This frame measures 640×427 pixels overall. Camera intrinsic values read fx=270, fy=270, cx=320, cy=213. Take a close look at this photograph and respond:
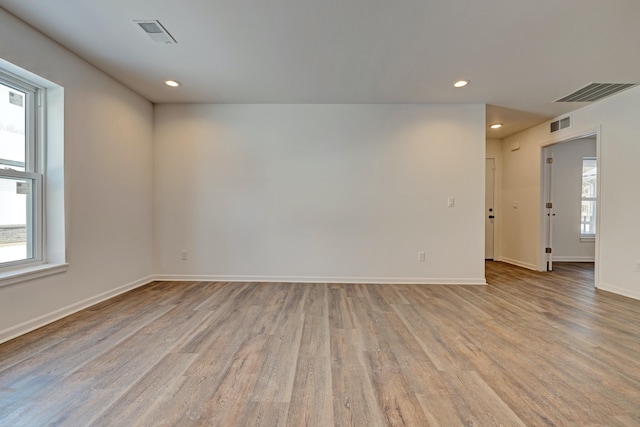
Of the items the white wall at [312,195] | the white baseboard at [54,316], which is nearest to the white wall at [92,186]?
the white baseboard at [54,316]

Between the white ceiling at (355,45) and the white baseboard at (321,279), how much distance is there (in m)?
2.51

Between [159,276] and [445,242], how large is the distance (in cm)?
417

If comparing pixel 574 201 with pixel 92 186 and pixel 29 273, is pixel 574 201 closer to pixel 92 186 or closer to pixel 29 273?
pixel 92 186

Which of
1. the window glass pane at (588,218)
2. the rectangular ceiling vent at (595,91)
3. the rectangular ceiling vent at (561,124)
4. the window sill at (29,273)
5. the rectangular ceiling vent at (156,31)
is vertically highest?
the rectangular ceiling vent at (156,31)

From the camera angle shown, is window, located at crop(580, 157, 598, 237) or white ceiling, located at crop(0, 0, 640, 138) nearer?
white ceiling, located at crop(0, 0, 640, 138)

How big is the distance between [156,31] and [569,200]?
23.9 feet

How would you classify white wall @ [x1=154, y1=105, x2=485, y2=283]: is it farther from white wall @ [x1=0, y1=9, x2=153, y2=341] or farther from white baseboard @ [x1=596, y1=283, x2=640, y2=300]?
white baseboard @ [x1=596, y1=283, x2=640, y2=300]

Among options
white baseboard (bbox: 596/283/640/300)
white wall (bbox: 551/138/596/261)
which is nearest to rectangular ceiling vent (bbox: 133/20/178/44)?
white baseboard (bbox: 596/283/640/300)

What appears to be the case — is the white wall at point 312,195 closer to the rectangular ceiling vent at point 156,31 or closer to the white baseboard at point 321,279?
the white baseboard at point 321,279

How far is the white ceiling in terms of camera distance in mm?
2016

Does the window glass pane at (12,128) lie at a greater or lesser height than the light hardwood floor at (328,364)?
greater

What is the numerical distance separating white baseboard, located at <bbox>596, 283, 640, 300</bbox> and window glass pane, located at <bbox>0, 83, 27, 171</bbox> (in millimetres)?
6665

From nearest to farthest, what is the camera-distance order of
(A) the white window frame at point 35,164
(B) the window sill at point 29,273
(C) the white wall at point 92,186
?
(B) the window sill at point 29,273 → (C) the white wall at point 92,186 → (A) the white window frame at point 35,164

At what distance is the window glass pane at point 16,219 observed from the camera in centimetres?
230
